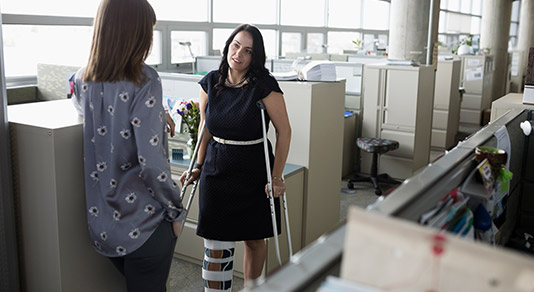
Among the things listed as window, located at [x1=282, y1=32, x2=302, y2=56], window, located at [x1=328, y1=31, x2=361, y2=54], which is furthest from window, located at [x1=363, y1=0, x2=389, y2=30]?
window, located at [x1=282, y1=32, x2=302, y2=56]

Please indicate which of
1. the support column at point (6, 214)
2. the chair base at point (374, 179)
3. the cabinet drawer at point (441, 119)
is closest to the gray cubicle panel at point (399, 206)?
the support column at point (6, 214)

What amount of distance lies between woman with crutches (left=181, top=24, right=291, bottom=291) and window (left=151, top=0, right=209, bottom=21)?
466cm

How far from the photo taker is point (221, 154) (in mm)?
2465

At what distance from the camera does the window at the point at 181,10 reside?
705cm

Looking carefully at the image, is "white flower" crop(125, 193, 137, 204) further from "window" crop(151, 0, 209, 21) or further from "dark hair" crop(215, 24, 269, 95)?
"window" crop(151, 0, 209, 21)

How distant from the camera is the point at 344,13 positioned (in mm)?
11828

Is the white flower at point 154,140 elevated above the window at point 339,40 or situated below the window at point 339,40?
below

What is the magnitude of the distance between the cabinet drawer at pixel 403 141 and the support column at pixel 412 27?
4.71 ft

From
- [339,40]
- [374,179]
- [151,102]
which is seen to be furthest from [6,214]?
[339,40]

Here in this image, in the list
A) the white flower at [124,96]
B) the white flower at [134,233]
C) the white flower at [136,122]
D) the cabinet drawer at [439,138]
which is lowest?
the cabinet drawer at [439,138]

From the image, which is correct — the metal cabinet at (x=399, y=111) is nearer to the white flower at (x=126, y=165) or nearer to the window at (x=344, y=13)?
the white flower at (x=126, y=165)

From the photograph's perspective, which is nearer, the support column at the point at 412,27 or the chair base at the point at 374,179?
the chair base at the point at 374,179

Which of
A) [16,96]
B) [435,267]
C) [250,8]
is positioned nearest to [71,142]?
[435,267]

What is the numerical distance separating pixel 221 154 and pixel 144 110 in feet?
2.54
